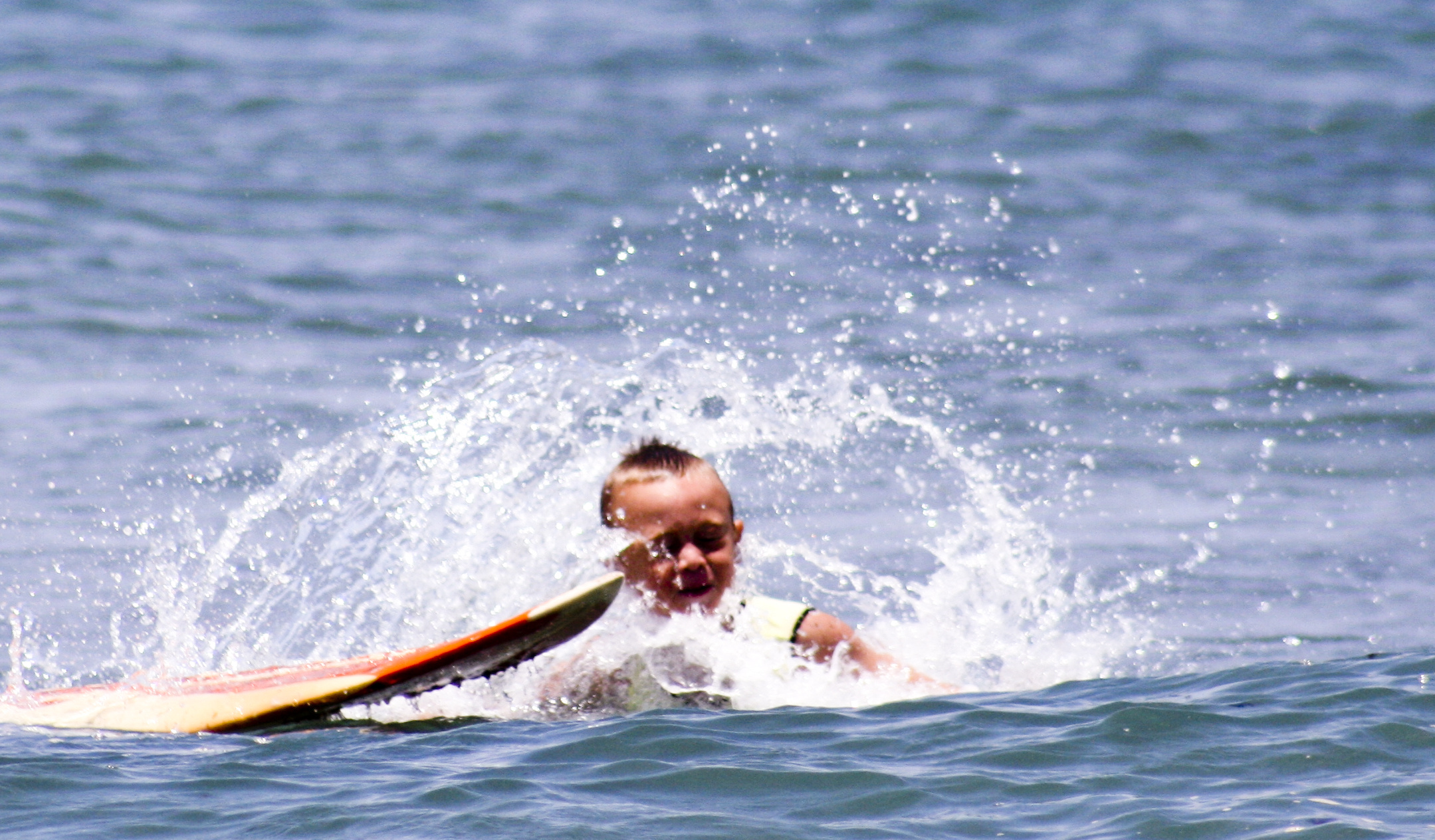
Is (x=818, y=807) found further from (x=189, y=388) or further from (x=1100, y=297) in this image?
(x=1100, y=297)

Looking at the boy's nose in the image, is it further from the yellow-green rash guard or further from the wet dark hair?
the yellow-green rash guard

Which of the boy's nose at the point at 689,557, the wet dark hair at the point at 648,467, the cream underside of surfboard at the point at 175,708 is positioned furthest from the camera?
the wet dark hair at the point at 648,467

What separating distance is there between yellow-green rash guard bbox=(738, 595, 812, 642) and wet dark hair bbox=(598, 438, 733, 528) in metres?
0.33

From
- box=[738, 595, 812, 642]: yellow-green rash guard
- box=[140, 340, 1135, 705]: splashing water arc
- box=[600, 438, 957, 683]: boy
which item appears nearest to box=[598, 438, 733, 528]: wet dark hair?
box=[600, 438, 957, 683]: boy

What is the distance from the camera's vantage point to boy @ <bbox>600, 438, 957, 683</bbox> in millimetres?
5348

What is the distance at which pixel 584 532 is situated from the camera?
7.02 metres

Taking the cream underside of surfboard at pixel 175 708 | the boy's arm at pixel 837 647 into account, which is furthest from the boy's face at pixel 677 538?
the cream underside of surfboard at pixel 175 708

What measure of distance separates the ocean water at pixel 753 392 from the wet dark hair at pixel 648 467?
1.44 ft

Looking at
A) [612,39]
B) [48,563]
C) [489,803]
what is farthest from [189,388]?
[612,39]

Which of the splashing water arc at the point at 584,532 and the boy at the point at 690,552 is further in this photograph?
the splashing water arc at the point at 584,532

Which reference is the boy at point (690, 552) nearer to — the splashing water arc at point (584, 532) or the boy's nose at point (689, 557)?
the boy's nose at point (689, 557)

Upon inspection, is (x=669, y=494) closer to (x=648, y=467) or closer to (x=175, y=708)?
(x=648, y=467)

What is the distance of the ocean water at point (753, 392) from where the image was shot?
14.5 ft

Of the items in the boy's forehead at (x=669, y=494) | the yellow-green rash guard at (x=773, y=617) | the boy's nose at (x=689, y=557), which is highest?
the boy's forehead at (x=669, y=494)
